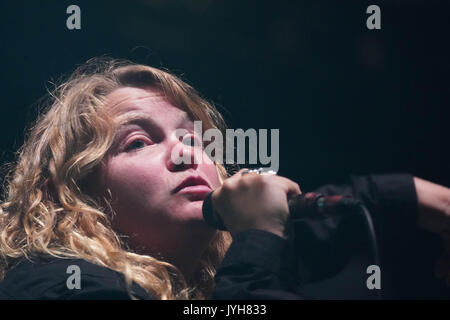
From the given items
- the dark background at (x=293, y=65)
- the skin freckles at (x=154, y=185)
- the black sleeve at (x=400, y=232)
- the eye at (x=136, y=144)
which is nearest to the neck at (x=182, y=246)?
the skin freckles at (x=154, y=185)

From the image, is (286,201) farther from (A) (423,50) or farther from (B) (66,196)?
(A) (423,50)

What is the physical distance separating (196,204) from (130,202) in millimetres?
153

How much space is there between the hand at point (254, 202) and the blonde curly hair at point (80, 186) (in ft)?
0.73

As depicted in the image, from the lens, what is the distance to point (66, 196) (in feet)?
4.00

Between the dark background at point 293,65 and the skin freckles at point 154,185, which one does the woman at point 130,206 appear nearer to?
the skin freckles at point 154,185

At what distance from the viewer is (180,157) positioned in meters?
1.21

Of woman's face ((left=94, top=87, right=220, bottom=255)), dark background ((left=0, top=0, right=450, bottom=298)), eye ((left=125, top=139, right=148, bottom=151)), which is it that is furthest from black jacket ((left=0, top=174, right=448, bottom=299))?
dark background ((left=0, top=0, right=450, bottom=298))

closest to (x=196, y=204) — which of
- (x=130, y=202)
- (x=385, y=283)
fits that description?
(x=130, y=202)

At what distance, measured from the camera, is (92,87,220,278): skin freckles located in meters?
1.16

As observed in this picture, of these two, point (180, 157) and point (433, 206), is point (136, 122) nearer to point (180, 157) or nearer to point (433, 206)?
point (180, 157)

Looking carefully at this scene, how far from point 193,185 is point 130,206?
15 centimetres

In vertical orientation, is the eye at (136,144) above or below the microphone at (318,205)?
above

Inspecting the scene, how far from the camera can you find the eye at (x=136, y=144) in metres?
1.26

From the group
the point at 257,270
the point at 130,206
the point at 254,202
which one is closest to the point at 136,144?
the point at 130,206
